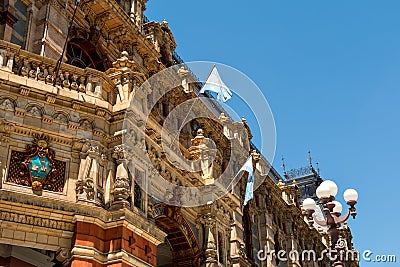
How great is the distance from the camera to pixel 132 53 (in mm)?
26062

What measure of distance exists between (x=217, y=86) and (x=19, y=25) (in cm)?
935

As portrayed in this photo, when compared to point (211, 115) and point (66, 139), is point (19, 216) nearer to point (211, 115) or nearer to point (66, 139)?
point (66, 139)

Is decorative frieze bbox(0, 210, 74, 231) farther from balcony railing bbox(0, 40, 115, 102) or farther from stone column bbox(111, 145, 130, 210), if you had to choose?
balcony railing bbox(0, 40, 115, 102)

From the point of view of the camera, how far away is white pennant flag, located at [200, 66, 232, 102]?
25.1m

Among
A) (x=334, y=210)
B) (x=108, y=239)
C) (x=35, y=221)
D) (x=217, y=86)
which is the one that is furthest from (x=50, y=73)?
(x=217, y=86)

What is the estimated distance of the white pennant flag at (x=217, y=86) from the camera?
82.3 feet

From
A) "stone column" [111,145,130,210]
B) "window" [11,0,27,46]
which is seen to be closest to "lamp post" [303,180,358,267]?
"stone column" [111,145,130,210]

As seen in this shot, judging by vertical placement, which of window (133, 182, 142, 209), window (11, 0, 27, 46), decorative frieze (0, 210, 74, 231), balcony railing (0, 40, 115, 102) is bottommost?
decorative frieze (0, 210, 74, 231)

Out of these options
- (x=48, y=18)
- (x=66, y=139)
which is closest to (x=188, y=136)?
(x=48, y=18)

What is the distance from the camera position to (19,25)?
20.5 meters

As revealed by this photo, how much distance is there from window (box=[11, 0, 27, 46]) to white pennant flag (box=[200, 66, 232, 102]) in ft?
28.2

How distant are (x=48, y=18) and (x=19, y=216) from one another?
9.92m

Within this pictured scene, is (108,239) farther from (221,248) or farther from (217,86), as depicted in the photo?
(217,86)

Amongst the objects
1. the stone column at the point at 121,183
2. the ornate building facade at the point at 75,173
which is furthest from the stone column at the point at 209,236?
the stone column at the point at 121,183
